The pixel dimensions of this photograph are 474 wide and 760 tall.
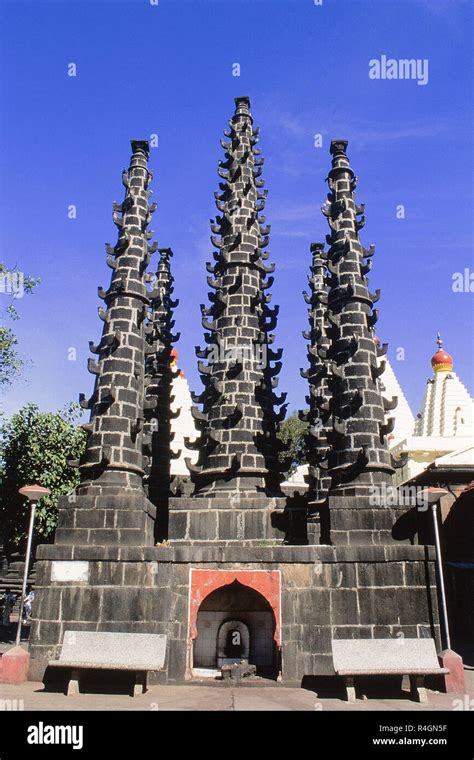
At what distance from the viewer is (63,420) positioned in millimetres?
25438

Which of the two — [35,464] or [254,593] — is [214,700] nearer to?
[254,593]

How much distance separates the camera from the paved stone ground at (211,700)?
1005cm

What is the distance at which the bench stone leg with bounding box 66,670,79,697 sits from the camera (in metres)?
11.2

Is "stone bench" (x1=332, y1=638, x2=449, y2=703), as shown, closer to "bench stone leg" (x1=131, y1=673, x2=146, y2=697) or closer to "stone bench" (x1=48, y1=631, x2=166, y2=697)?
"stone bench" (x1=48, y1=631, x2=166, y2=697)

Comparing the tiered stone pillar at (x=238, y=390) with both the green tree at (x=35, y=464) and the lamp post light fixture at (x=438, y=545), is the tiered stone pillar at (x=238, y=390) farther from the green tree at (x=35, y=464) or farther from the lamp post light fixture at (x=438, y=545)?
the green tree at (x=35, y=464)

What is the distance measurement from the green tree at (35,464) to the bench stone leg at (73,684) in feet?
42.4

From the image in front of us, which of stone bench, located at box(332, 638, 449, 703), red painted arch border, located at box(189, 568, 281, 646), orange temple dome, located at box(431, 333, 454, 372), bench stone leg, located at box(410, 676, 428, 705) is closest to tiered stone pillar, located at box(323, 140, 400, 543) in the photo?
red painted arch border, located at box(189, 568, 281, 646)

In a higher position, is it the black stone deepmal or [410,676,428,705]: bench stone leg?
the black stone deepmal

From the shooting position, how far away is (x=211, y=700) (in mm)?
10617

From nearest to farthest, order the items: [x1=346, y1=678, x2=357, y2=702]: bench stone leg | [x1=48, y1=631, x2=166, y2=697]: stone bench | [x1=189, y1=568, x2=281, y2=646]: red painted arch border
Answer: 1. [x1=346, y1=678, x2=357, y2=702]: bench stone leg
2. [x1=48, y1=631, x2=166, y2=697]: stone bench
3. [x1=189, y1=568, x2=281, y2=646]: red painted arch border

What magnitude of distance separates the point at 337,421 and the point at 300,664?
6.06 meters

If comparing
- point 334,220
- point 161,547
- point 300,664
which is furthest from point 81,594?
point 334,220

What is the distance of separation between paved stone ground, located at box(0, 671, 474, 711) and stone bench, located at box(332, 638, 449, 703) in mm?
379

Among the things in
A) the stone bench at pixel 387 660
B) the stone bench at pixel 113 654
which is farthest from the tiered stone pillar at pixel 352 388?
the stone bench at pixel 113 654
